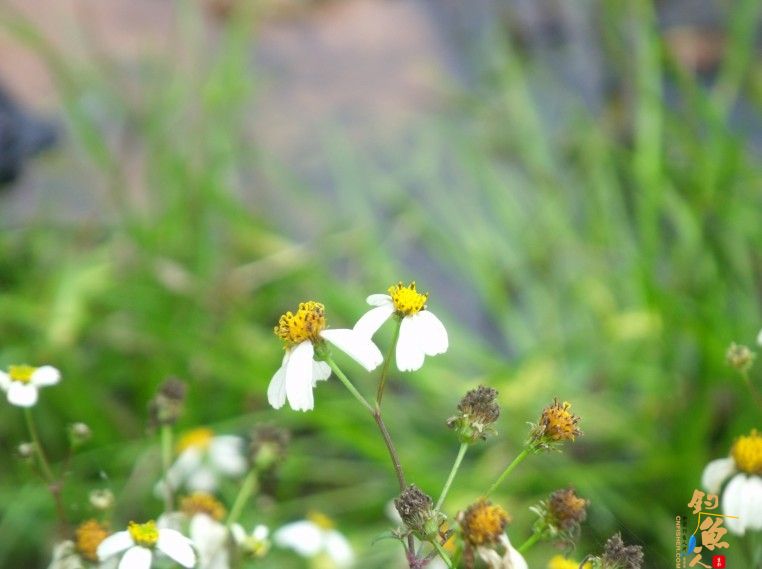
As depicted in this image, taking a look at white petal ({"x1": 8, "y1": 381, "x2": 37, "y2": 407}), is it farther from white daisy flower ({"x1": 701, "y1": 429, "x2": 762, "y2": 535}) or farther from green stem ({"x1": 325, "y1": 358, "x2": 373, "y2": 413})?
white daisy flower ({"x1": 701, "y1": 429, "x2": 762, "y2": 535})

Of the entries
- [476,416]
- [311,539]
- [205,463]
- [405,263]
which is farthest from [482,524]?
[405,263]

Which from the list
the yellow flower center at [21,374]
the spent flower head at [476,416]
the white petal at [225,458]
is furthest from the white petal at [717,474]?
the white petal at [225,458]

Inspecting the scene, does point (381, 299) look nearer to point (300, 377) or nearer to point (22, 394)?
point (300, 377)

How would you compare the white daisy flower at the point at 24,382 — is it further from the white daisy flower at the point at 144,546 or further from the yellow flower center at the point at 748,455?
the yellow flower center at the point at 748,455

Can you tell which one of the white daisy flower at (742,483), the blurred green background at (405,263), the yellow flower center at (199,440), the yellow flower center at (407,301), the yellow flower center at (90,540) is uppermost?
the blurred green background at (405,263)

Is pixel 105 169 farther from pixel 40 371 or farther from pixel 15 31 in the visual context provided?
pixel 40 371

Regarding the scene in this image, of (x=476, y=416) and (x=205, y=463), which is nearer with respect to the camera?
(x=476, y=416)

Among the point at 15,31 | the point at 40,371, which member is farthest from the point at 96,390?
the point at 40,371
